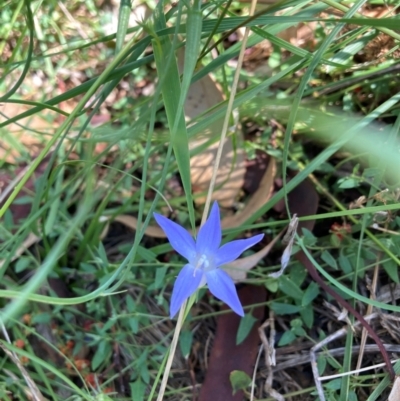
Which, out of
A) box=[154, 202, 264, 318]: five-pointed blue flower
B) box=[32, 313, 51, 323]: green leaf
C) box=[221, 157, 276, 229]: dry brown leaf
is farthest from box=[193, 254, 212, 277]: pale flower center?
box=[32, 313, 51, 323]: green leaf

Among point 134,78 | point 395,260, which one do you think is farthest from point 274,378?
point 134,78

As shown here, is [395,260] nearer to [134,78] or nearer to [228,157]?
[228,157]

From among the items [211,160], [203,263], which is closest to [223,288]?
[203,263]

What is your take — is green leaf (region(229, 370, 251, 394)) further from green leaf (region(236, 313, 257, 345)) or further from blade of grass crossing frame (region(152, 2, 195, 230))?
blade of grass crossing frame (region(152, 2, 195, 230))

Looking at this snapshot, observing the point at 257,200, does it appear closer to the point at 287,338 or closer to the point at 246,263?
the point at 246,263

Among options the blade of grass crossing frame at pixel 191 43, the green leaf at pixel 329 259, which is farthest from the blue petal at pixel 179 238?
the green leaf at pixel 329 259

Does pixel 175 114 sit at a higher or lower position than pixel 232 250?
higher
